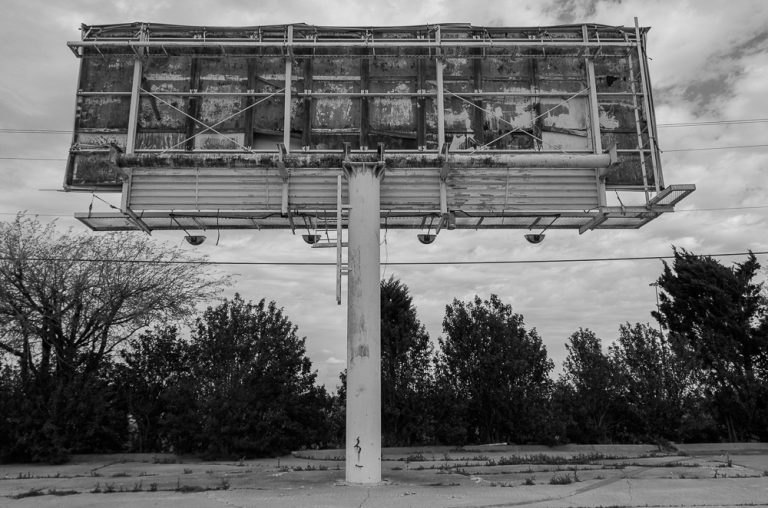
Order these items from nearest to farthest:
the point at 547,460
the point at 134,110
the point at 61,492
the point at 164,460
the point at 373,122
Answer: the point at 61,492, the point at 134,110, the point at 547,460, the point at 373,122, the point at 164,460

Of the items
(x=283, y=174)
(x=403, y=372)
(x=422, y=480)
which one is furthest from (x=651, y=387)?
(x=283, y=174)

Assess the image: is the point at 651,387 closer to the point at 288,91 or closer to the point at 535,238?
the point at 535,238

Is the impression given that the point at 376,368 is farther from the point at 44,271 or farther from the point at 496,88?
the point at 44,271

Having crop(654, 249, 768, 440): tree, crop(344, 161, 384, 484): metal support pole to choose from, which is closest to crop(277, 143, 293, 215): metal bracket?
crop(344, 161, 384, 484): metal support pole

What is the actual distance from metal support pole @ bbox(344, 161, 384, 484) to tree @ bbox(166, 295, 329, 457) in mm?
6003

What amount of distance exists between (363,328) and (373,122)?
5.74m

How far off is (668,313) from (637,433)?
8.24 m

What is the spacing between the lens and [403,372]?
17766 millimetres

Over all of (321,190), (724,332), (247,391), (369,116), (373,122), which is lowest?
(247,391)

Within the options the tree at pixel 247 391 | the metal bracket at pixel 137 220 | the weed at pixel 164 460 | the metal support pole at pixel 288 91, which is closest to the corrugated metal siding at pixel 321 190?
the metal bracket at pixel 137 220

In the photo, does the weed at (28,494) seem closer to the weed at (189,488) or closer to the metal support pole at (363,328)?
the weed at (189,488)

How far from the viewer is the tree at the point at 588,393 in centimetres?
1894

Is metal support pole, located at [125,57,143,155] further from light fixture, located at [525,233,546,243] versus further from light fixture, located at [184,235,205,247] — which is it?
light fixture, located at [525,233,546,243]

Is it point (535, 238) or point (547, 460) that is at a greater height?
point (535, 238)
